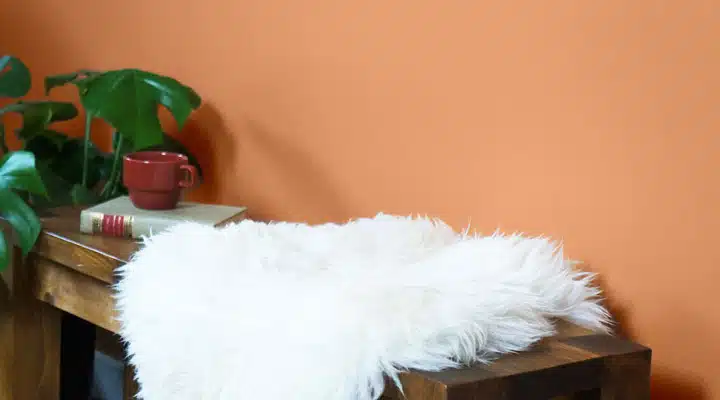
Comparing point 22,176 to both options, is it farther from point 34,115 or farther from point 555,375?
point 555,375

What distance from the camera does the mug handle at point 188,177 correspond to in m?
1.32

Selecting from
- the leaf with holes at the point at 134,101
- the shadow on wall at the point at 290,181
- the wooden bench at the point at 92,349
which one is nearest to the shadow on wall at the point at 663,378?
the wooden bench at the point at 92,349

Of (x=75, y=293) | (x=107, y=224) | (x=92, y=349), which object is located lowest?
(x=92, y=349)

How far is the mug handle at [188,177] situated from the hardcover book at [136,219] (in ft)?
0.12

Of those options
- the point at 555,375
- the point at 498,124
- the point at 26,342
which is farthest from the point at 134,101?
the point at 555,375

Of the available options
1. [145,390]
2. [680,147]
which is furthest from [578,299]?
[145,390]

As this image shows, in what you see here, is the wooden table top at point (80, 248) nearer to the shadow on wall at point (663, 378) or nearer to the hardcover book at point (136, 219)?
the hardcover book at point (136, 219)

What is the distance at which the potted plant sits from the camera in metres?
1.38

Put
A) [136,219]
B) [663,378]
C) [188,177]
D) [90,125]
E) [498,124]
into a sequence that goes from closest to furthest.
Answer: [663,378] → [498,124] → [136,219] → [188,177] → [90,125]

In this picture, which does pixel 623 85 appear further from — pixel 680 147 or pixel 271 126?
pixel 271 126

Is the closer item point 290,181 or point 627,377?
point 627,377

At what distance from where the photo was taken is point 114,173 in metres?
1.55

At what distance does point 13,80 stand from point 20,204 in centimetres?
31

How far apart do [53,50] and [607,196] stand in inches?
58.3
